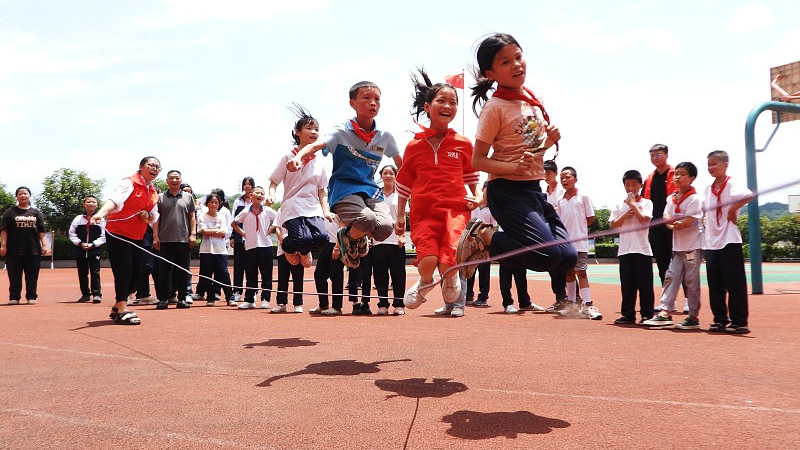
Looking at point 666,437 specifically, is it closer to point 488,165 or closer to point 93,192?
point 488,165

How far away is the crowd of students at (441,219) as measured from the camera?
440 cm

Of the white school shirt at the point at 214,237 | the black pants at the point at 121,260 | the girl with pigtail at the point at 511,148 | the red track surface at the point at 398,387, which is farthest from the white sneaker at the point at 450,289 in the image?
the white school shirt at the point at 214,237

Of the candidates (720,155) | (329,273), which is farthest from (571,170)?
(329,273)

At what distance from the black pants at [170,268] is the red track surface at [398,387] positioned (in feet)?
9.48

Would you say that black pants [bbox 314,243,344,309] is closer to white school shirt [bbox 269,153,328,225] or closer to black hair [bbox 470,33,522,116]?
white school shirt [bbox 269,153,328,225]

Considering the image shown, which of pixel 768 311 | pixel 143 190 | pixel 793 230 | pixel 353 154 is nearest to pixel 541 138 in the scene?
pixel 353 154

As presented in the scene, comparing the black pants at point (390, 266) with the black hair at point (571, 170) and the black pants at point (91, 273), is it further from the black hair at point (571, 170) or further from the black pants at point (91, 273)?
the black pants at point (91, 273)

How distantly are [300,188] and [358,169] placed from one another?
1795 millimetres

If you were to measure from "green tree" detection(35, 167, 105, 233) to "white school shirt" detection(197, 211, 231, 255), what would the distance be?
5213cm

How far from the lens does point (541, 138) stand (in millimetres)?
4438

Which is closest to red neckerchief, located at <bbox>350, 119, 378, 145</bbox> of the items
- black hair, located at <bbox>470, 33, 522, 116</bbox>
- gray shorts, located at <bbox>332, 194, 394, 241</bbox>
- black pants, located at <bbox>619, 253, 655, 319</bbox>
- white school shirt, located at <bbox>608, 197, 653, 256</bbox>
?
gray shorts, located at <bbox>332, 194, 394, 241</bbox>

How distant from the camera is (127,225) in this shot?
317 inches

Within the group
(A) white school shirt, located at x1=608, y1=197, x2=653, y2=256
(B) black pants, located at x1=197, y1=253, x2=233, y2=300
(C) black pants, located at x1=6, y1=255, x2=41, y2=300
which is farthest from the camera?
(B) black pants, located at x1=197, y1=253, x2=233, y2=300

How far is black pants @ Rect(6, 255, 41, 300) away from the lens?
11664 millimetres
